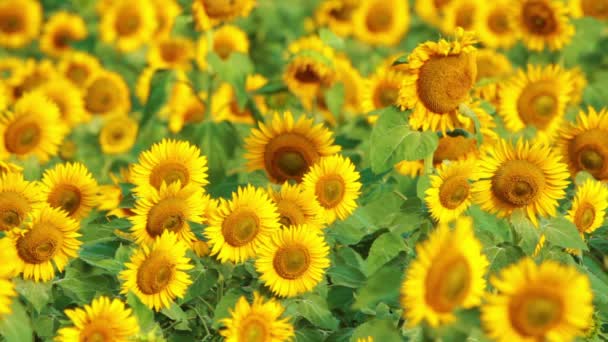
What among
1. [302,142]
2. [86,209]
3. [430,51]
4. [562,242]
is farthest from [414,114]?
[86,209]

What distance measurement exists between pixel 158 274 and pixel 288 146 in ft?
2.51

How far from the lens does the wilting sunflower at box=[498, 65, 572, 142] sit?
12.3ft

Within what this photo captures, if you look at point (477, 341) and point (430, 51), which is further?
point (430, 51)

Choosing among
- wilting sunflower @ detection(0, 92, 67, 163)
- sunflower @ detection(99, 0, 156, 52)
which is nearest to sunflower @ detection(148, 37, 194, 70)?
sunflower @ detection(99, 0, 156, 52)

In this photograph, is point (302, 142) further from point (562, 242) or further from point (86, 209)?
point (562, 242)

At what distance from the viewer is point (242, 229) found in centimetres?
262

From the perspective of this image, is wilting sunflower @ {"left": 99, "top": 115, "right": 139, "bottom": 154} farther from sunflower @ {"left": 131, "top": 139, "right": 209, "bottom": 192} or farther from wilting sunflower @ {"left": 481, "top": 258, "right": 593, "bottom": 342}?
wilting sunflower @ {"left": 481, "top": 258, "right": 593, "bottom": 342}

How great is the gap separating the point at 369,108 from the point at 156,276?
1570mm

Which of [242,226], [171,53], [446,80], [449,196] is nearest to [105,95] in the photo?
[171,53]

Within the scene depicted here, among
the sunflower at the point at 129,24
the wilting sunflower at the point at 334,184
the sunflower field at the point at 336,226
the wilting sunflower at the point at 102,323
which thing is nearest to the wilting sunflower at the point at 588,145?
the sunflower field at the point at 336,226

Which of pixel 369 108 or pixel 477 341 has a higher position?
pixel 369 108

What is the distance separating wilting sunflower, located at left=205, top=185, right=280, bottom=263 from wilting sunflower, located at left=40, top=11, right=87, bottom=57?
10.7 ft

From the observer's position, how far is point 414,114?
112 inches

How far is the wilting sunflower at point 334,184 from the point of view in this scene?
287 centimetres
